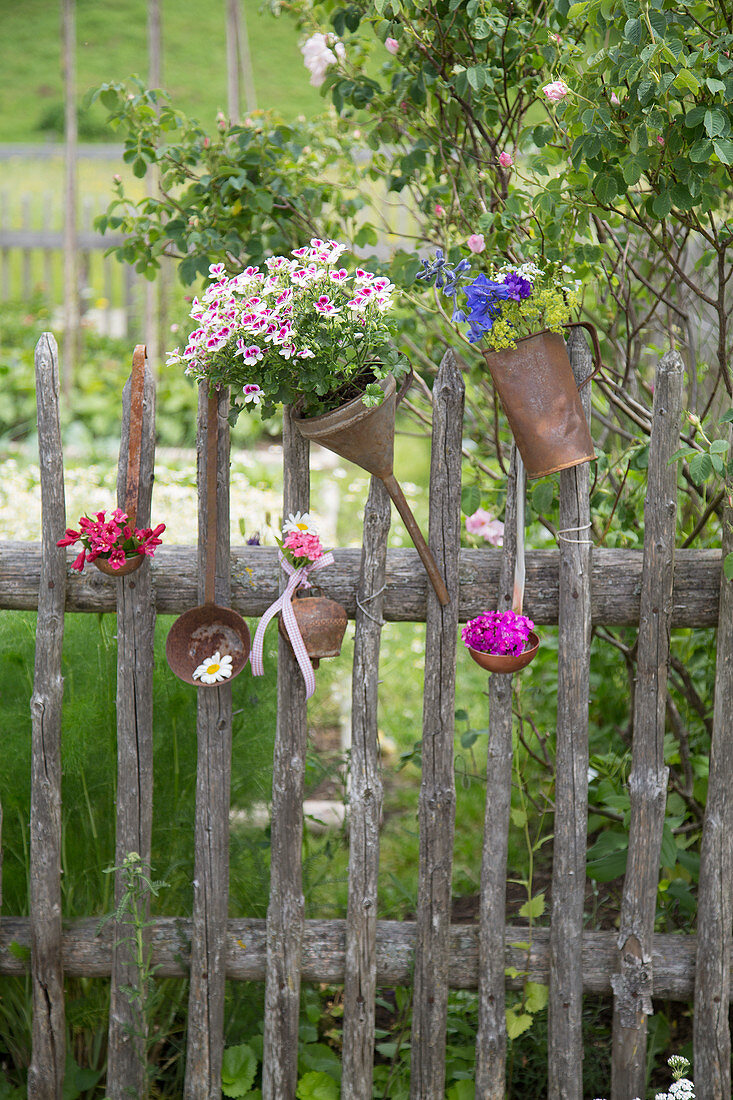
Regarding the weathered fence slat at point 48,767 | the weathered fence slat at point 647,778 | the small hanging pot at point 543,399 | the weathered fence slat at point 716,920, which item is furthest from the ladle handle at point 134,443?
the weathered fence slat at point 716,920

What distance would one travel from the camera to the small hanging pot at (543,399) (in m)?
1.73

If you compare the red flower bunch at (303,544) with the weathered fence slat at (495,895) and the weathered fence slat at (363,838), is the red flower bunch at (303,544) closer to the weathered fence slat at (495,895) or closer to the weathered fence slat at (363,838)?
the weathered fence slat at (363,838)

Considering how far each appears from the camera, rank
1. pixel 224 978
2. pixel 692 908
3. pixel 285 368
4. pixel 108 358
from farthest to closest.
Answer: pixel 108 358
pixel 692 908
pixel 224 978
pixel 285 368

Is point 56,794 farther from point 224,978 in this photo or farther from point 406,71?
point 406,71

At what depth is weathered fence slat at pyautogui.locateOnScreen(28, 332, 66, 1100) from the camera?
1893 mm

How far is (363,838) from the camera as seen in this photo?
1.97 meters

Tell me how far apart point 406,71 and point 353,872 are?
6.23ft

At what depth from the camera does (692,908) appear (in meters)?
2.20

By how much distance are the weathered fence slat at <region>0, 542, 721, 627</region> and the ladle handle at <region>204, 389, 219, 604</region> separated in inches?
3.5

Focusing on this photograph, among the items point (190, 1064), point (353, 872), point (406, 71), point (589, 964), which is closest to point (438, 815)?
point (353, 872)

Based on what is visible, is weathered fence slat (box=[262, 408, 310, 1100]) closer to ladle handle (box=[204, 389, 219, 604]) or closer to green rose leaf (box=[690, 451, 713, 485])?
ladle handle (box=[204, 389, 219, 604])

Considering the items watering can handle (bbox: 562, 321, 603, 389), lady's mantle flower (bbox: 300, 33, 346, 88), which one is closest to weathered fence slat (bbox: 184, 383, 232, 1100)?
watering can handle (bbox: 562, 321, 603, 389)

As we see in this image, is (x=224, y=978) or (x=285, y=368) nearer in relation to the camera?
(x=285, y=368)

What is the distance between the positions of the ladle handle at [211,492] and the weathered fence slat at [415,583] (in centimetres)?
9
